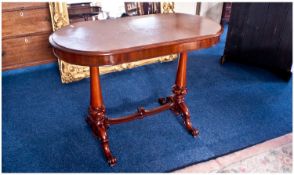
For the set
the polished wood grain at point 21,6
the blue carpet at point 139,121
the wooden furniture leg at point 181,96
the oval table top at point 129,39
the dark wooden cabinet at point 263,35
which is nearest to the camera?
the oval table top at point 129,39

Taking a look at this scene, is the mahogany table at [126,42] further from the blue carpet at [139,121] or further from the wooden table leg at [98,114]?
the blue carpet at [139,121]

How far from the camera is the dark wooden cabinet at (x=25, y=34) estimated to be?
8.47 feet

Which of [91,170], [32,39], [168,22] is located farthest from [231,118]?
[32,39]

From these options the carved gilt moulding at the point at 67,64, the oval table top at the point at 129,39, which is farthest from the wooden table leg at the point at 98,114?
the carved gilt moulding at the point at 67,64

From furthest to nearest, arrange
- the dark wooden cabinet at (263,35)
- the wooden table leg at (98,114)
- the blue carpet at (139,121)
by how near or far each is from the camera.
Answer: the dark wooden cabinet at (263,35), the blue carpet at (139,121), the wooden table leg at (98,114)

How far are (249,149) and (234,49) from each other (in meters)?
1.48

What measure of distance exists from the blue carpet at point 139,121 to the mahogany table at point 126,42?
0.45 feet

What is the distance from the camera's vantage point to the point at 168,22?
1.85 meters

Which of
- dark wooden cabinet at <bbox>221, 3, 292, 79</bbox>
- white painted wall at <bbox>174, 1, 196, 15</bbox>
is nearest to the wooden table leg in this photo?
dark wooden cabinet at <bbox>221, 3, 292, 79</bbox>

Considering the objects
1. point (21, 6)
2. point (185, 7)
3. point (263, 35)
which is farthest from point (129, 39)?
point (185, 7)

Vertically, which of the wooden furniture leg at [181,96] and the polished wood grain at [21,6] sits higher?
the polished wood grain at [21,6]

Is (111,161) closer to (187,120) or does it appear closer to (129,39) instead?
(187,120)

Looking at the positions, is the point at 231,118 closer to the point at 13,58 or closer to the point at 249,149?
the point at 249,149

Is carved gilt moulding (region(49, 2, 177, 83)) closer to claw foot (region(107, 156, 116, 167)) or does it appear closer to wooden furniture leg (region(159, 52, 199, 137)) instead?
wooden furniture leg (region(159, 52, 199, 137))
